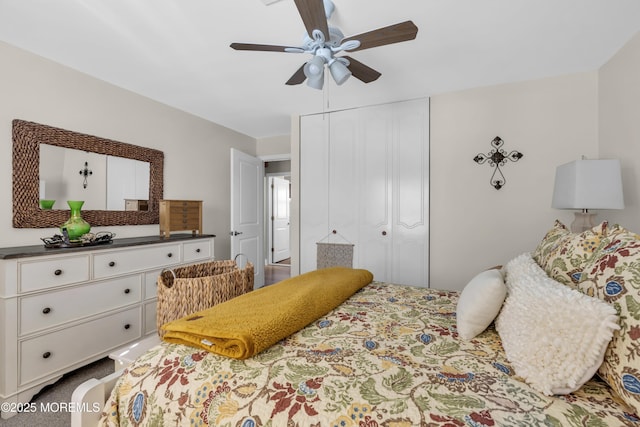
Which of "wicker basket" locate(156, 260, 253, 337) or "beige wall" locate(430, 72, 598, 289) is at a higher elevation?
"beige wall" locate(430, 72, 598, 289)

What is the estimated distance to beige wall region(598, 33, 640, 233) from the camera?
1.96 m

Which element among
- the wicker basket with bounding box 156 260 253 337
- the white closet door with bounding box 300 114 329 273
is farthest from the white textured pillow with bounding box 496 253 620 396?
the white closet door with bounding box 300 114 329 273

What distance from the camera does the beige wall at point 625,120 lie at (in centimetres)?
196

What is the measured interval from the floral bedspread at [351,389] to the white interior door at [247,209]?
8.95ft

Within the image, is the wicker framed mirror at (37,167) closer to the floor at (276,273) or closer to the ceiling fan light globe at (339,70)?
the ceiling fan light globe at (339,70)

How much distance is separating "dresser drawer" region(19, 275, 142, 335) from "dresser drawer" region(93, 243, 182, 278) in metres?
0.08

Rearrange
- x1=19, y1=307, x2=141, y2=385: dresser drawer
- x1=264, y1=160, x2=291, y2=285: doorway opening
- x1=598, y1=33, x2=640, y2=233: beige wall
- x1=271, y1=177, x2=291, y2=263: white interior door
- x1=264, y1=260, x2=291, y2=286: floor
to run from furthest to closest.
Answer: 1. x1=271, y1=177, x2=291, y2=263: white interior door
2. x1=264, y1=160, x2=291, y2=285: doorway opening
3. x1=264, y1=260, x2=291, y2=286: floor
4. x1=598, y1=33, x2=640, y2=233: beige wall
5. x1=19, y1=307, x2=141, y2=385: dresser drawer

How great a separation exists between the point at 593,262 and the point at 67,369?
9.65 ft

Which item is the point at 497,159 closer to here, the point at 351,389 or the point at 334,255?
the point at 334,255

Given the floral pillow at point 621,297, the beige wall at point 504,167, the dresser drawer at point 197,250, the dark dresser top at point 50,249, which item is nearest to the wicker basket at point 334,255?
the beige wall at point 504,167

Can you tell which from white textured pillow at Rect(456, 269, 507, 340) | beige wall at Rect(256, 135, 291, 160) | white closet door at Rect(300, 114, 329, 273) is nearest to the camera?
white textured pillow at Rect(456, 269, 507, 340)

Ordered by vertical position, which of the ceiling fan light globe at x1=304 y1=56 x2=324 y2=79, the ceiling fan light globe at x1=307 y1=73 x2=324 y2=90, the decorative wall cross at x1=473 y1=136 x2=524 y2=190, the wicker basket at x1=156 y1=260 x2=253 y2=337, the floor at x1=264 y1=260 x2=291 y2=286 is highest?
the ceiling fan light globe at x1=304 y1=56 x2=324 y2=79

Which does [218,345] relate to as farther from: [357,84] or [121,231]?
[357,84]
